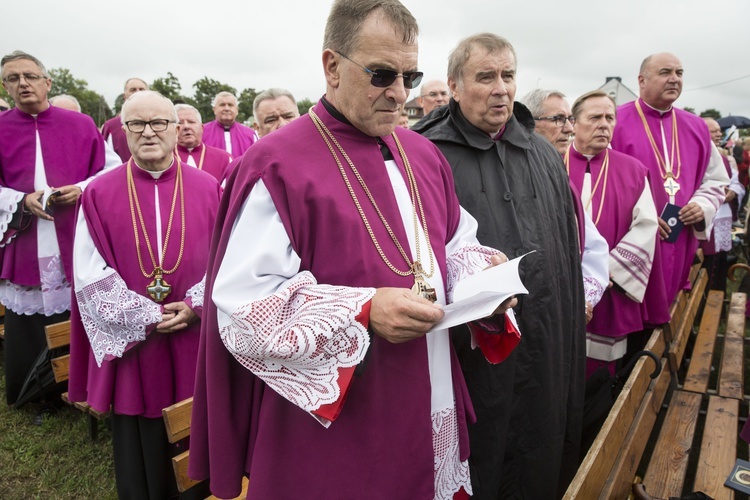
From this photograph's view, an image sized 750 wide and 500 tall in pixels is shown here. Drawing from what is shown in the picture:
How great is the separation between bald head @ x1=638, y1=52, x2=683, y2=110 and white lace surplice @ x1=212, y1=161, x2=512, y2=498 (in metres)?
4.02

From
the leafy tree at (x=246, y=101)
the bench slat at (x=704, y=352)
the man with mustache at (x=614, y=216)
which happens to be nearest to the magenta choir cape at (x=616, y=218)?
the man with mustache at (x=614, y=216)

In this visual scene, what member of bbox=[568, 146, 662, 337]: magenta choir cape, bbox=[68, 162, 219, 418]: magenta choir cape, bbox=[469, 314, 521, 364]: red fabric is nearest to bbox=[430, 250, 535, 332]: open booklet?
bbox=[469, 314, 521, 364]: red fabric

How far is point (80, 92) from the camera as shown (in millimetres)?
61219

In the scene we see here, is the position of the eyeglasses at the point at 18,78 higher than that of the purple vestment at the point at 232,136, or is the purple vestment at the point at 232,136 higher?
the eyeglasses at the point at 18,78

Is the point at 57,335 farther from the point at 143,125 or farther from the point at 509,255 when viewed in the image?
the point at 509,255

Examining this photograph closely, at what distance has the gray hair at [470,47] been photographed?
97.6 inches

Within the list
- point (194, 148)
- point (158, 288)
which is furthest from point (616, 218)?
point (194, 148)

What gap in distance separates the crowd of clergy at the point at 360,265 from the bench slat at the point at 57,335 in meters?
0.65

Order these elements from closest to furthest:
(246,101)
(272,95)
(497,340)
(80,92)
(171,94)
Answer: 1. (497,340)
2. (272,95)
3. (171,94)
4. (246,101)
5. (80,92)

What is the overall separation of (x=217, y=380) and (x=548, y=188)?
1794mm

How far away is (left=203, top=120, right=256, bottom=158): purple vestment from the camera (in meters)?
7.87

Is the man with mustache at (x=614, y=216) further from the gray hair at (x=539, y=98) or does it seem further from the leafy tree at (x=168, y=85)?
the leafy tree at (x=168, y=85)

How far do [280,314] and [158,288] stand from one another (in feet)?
5.50

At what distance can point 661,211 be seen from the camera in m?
4.21
